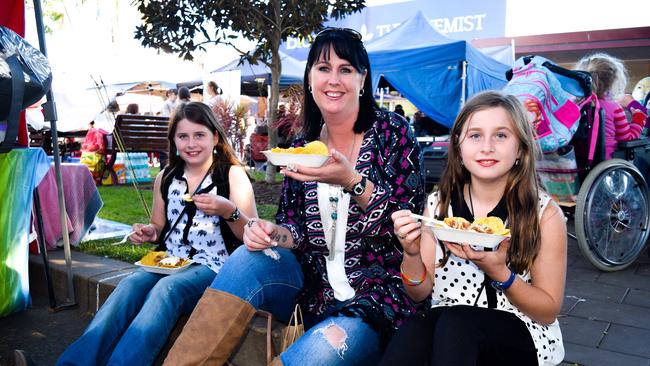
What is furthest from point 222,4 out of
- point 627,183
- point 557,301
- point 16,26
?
point 557,301

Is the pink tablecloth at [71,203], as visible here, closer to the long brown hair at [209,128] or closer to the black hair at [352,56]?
the long brown hair at [209,128]

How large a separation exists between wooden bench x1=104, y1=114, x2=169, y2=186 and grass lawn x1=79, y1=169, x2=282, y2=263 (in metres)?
0.65

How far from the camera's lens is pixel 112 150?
8484 mm

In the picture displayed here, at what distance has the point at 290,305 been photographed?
2148 mm

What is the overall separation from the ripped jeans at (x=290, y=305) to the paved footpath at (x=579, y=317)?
98cm

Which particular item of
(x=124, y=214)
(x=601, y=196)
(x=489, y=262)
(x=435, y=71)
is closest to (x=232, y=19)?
(x=124, y=214)

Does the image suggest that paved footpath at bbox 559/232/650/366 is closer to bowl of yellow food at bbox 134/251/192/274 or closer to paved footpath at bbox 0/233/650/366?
paved footpath at bbox 0/233/650/366

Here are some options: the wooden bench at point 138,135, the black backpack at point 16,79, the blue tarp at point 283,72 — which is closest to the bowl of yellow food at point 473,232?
the black backpack at point 16,79

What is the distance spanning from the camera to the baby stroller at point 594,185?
3.53m

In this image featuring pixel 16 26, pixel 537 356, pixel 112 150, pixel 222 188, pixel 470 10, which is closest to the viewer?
pixel 537 356

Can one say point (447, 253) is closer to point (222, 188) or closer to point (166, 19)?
point (222, 188)

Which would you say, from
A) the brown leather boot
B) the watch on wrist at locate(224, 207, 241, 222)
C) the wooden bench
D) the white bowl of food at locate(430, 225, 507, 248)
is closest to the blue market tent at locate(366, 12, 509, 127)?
the wooden bench

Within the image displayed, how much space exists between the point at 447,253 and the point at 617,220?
2482mm

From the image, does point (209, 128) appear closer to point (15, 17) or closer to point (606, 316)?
point (15, 17)
